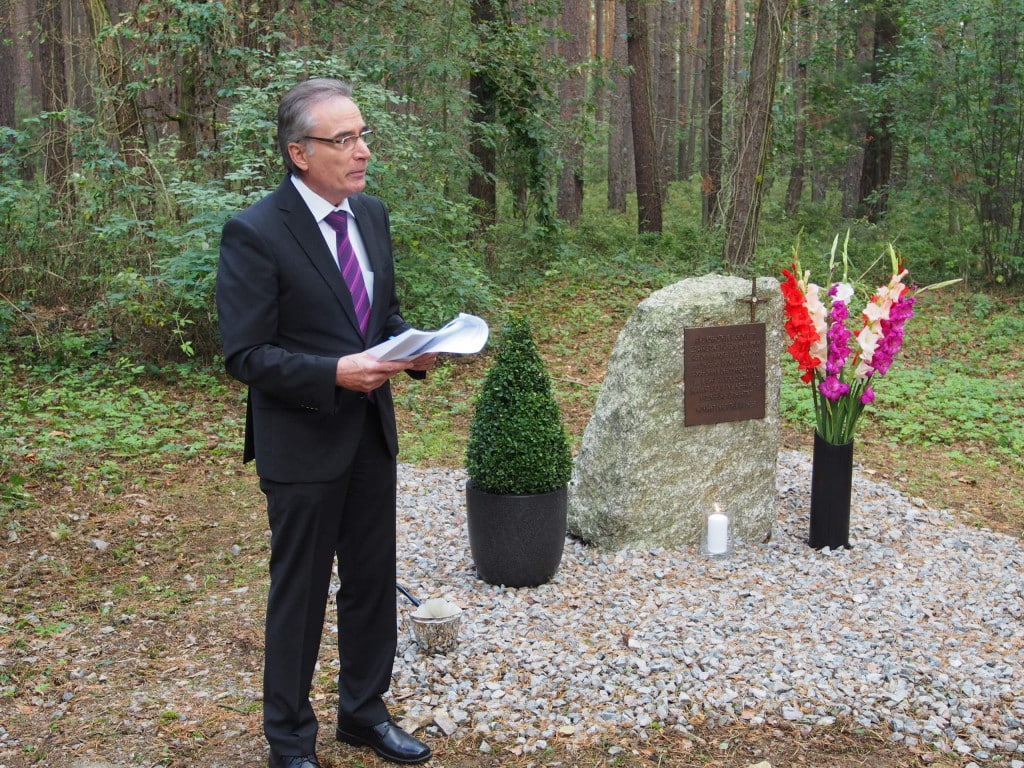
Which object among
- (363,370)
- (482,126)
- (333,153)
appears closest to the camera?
(363,370)

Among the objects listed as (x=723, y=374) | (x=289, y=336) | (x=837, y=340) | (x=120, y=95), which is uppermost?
(x=120, y=95)

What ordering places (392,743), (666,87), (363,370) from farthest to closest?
(666,87) < (392,743) < (363,370)

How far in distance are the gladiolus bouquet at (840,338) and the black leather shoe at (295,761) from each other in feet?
10.5

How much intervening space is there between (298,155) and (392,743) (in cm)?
194

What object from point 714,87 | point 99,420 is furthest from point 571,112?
point 99,420

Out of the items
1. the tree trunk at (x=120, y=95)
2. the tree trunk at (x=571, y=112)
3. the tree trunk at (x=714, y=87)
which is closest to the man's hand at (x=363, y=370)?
the tree trunk at (x=120, y=95)

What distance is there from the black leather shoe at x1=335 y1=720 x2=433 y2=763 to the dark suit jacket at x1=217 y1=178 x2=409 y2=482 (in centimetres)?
99

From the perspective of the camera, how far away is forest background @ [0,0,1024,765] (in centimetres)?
693

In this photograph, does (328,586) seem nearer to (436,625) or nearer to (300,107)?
(436,625)

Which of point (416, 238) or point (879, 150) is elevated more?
point (879, 150)

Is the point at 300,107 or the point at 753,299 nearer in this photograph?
the point at 300,107

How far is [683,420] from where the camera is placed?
5211mm

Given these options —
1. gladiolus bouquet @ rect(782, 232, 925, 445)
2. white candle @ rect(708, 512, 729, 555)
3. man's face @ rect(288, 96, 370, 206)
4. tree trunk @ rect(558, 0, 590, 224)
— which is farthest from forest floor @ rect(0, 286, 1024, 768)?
tree trunk @ rect(558, 0, 590, 224)

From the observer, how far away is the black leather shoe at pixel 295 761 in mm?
3043
